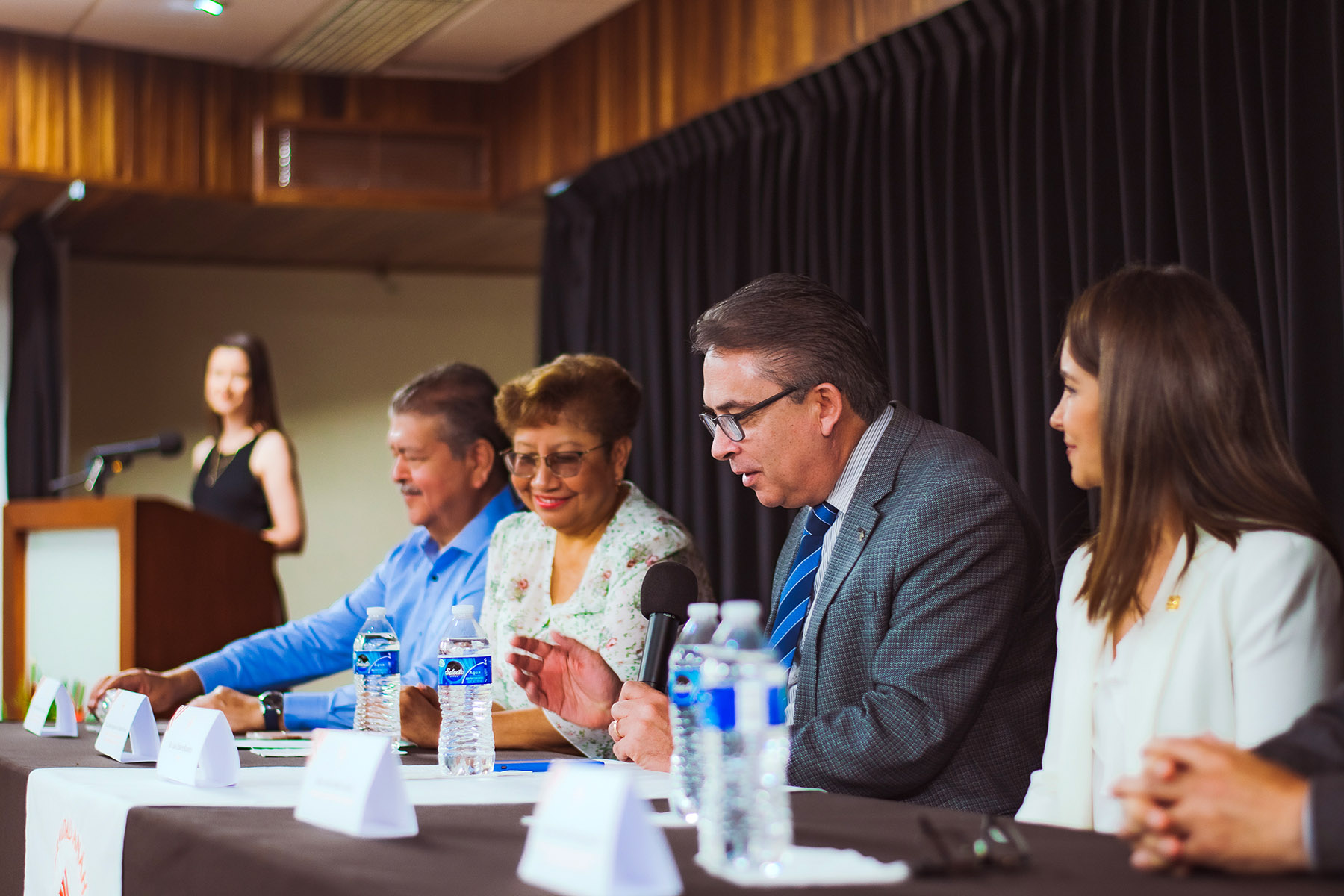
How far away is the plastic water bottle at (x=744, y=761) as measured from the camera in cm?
108

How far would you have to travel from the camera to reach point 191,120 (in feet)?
15.9

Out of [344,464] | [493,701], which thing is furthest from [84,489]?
[493,701]

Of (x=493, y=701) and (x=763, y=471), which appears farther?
(x=493, y=701)

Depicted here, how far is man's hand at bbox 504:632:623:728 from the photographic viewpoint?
1.99 m

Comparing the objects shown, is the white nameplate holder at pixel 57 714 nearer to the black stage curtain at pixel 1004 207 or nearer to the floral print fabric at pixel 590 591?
the floral print fabric at pixel 590 591

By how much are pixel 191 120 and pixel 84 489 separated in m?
1.75

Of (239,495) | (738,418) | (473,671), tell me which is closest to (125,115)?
(239,495)

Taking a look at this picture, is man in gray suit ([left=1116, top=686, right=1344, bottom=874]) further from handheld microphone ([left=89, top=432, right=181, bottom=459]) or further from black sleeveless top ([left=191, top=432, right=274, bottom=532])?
black sleeveless top ([left=191, top=432, right=274, bottom=532])

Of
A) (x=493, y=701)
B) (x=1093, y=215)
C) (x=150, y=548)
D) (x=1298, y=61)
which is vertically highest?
(x=1298, y=61)

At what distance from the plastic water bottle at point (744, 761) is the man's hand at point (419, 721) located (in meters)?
1.11

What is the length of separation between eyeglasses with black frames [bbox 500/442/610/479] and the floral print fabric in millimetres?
122

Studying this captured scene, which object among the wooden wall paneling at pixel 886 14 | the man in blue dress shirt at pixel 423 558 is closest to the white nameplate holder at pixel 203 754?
the man in blue dress shirt at pixel 423 558

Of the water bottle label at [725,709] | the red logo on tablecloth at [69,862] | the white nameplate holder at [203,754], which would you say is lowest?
the red logo on tablecloth at [69,862]

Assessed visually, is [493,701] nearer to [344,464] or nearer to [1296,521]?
[1296,521]
